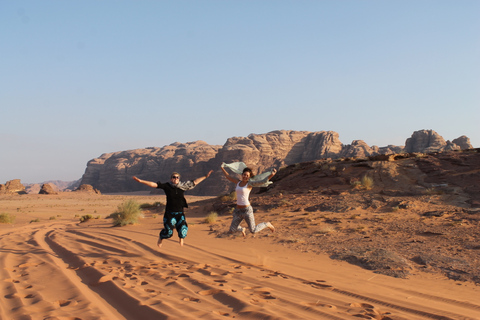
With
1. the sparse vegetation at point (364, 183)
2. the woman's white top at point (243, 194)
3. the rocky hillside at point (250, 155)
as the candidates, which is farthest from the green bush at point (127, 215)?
the rocky hillside at point (250, 155)

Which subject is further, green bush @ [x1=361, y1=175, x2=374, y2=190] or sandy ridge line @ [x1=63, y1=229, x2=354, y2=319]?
green bush @ [x1=361, y1=175, x2=374, y2=190]

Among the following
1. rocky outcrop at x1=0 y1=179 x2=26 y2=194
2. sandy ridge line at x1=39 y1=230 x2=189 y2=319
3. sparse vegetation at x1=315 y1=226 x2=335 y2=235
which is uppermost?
rocky outcrop at x1=0 y1=179 x2=26 y2=194

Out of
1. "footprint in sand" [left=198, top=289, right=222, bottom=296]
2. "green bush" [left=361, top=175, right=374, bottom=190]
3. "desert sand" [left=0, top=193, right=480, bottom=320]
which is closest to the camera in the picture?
"desert sand" [left=0, top=193, right=480, bottom=320]

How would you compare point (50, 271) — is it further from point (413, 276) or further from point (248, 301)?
point (413, 276)

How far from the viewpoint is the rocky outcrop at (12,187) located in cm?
6538

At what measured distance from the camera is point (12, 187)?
6712cm

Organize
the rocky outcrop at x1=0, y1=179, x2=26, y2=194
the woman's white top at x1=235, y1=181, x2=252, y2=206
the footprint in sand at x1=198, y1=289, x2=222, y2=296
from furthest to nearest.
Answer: the rocky outcrop at x1=0, y1=179, x2=26, y2=194 → the woman's white top at x1=235, y1=181, x2=252, y2=206 → the footprint in sand at x1=198, y1=289, x2=222, y2=296

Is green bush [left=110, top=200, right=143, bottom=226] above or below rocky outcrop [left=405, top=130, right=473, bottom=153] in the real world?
below

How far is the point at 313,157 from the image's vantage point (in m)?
95.3

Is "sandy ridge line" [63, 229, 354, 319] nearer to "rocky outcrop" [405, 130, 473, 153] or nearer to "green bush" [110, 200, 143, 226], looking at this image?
"green bush" [110, 200, 143, 226]

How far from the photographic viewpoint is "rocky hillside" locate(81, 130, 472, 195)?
8319 cm

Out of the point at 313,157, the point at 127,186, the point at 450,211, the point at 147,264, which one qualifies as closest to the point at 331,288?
the point at 147,264

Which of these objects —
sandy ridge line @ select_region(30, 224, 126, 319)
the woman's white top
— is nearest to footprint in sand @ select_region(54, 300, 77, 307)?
sandy ridge line @ select_region(30, 224, 126, 319)

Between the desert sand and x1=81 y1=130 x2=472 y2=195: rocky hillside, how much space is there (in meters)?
72.1
